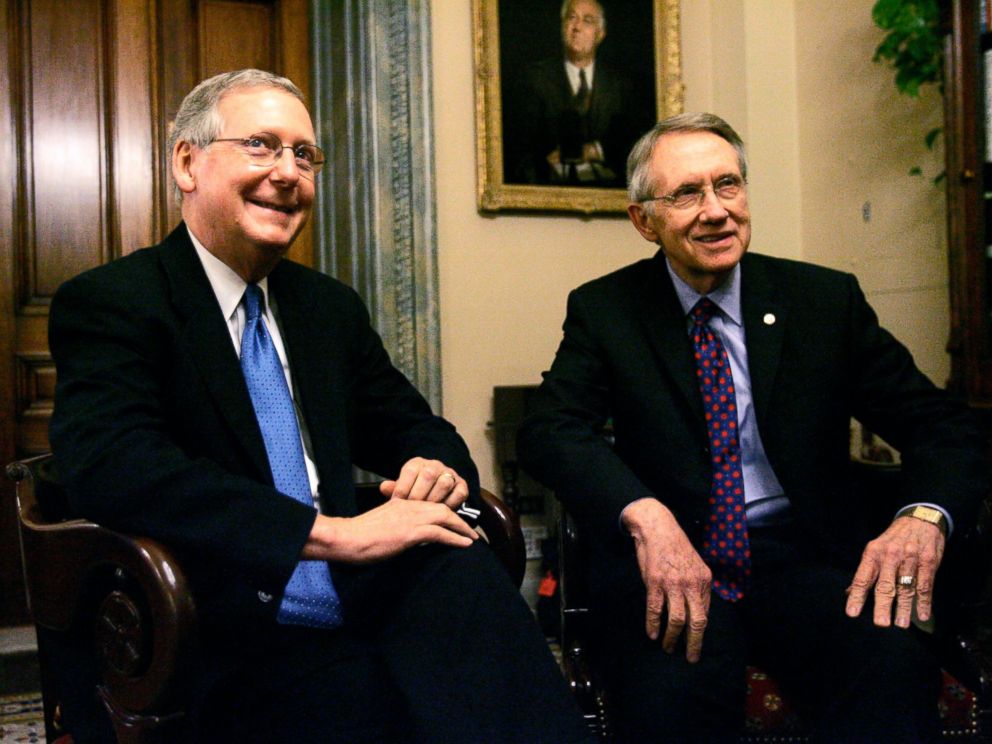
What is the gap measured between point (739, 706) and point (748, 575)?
276 millimetres

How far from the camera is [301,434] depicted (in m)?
1.63

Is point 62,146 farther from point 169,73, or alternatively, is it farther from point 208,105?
point 208,105

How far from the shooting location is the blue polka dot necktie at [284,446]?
1496mm

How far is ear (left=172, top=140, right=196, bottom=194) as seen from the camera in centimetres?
160

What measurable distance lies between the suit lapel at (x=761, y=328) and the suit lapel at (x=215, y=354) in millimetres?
921

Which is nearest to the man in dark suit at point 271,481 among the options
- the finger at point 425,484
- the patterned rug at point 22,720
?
the finger at point 425,484

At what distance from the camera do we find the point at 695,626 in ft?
4.94

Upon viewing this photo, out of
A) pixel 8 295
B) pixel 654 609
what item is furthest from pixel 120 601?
pixel 8 295

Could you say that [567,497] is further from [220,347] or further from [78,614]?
[78,614]

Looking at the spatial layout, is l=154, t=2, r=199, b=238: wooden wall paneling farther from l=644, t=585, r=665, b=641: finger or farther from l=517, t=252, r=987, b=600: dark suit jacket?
l=644, t=585, r=665, b=641: finger

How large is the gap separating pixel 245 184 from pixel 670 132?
33.9 inches

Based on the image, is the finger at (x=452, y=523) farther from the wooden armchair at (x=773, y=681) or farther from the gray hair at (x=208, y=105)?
the gray hair at (x=208, y=105)

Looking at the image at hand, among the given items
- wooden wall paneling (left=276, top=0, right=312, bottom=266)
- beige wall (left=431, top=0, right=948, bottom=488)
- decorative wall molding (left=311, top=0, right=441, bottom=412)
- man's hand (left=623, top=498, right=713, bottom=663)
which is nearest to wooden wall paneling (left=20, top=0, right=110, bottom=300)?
wooden wall paneling (left=276, top=0, right=312, bottom=266)

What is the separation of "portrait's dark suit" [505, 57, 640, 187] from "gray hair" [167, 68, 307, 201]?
7.63 ft
